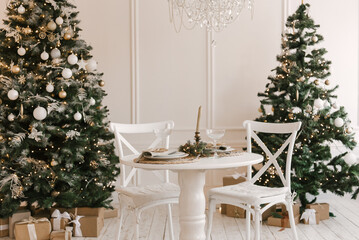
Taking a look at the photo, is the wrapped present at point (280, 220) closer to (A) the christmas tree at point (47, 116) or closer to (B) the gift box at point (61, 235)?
(A) the christmas tree at point (47, 116)

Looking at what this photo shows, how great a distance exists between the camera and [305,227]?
13.3 ft

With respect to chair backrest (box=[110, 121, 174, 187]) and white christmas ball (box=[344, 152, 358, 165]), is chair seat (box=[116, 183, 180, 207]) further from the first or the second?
white christmas ball (box=[344, 152, 358, 165])

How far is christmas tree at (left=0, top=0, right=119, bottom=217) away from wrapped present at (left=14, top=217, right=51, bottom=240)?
0.15 metres

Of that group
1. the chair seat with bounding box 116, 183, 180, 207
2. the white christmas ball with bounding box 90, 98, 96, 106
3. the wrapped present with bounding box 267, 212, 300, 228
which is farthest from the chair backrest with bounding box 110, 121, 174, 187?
the wrapped present with bounding box 267, 212, 300, 228

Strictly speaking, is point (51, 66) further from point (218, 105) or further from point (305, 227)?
point (305, 227)

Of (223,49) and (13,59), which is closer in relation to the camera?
(13,59)

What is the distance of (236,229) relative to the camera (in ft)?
13.1

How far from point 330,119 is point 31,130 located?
273 cm

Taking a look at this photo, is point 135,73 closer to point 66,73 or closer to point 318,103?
point 66,73

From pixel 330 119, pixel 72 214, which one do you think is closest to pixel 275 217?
pixel 330 119

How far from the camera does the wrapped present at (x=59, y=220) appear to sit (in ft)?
12.5

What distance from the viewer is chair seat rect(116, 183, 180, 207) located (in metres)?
3.04

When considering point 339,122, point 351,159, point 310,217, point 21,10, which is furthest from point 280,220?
point 21,10

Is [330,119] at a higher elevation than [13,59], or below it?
below
